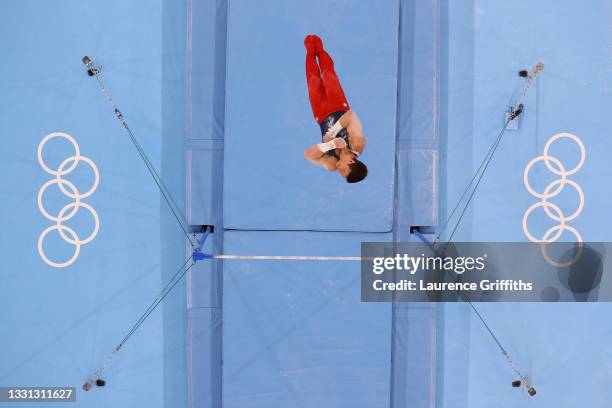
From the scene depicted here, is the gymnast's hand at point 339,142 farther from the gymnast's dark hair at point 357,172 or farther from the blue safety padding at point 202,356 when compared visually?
the blue safety padding at point 202,356

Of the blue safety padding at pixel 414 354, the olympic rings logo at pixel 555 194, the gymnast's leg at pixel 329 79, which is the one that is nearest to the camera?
the gymnast's leg at pixel 329 79

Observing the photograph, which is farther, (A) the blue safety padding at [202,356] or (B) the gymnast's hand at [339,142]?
(A) the blue safety padding at [202,356]

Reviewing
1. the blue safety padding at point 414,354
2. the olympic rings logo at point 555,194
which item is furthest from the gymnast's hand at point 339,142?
the olympic rings logo at point 555,194

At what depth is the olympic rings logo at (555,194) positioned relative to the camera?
11.4 feet

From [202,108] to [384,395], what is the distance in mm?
2494

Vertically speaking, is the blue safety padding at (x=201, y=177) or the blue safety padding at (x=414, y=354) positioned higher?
the blue safety padding at (x=201, y=177)

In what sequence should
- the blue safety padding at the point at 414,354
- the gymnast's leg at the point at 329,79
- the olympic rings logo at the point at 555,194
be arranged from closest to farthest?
the gymnast's leg at the point at 329,79 → the blue safety padding at the point at 414,354 → the olympic rings logo at the point at 555,194

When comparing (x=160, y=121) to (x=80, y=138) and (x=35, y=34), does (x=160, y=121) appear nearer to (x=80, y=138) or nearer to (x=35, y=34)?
(x=80, y=138)

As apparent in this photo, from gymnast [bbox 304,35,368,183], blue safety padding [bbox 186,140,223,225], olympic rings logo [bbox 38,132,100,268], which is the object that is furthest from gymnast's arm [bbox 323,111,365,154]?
olympic rings logo [bbox 38,132,100,268]

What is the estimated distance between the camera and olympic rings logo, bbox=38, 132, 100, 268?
3.51m

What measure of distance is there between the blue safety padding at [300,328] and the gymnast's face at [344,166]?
0.47m

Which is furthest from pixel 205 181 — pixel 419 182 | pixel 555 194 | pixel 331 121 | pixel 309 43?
pixel 555 194

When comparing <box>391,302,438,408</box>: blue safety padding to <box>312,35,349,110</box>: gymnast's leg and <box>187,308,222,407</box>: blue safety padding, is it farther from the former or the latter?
<box>312,35,349,110</box>: gymnast's leg

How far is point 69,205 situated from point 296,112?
6.41 feet
